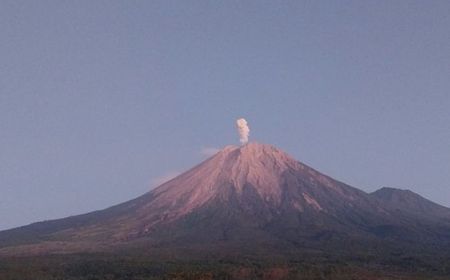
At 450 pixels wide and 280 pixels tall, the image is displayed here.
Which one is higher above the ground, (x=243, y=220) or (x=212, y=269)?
(x=243, y=220)

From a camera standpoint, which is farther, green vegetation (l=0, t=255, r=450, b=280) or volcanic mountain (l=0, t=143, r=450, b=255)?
volcanic mountain (l=0, t=143, r=450, b=255)

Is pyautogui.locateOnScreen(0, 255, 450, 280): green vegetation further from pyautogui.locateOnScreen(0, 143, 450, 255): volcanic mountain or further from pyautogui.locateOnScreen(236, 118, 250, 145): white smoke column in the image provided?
pyautogui.locateOnScreen(236, 118, 250, 145): white smoke column

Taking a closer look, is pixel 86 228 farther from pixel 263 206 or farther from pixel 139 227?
pixel 263 206

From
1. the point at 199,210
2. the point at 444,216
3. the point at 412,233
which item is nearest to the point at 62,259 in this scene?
the point at 199,210

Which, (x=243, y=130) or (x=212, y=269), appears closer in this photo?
(x=212, y=269)

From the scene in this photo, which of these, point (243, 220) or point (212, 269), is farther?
point (243, 220)

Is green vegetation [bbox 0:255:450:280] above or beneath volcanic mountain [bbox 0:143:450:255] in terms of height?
beneath

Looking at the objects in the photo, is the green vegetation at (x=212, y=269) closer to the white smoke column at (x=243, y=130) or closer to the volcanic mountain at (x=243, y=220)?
the volcanic mountain at (x=243, y=220)

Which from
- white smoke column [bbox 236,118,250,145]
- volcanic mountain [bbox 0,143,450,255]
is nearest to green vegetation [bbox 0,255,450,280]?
volcanic mountain [bbox 0,143,450,255]
